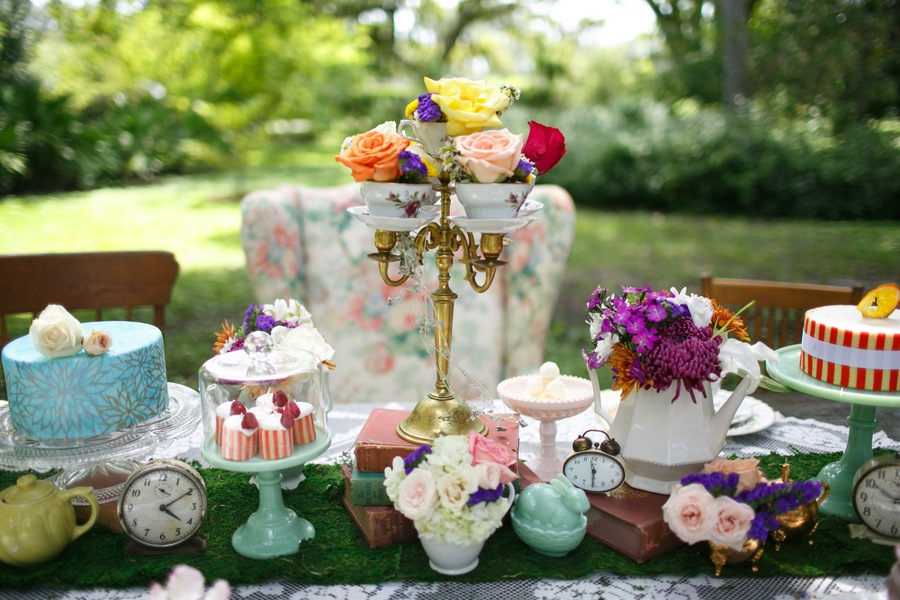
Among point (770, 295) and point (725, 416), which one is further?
point (770, 295)

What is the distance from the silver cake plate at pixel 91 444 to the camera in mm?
1425

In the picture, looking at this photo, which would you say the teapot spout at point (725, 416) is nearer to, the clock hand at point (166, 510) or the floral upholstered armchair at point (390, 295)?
the clock hand at point (166, 510)

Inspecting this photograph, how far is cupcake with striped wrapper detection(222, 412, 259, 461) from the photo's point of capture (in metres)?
1.32

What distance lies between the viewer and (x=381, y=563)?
4.59 feet

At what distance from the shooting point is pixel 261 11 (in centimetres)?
1120

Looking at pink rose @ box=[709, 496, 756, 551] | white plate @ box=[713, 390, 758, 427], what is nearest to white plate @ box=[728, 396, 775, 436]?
white plate @ box=[713, 390, 758, 427]

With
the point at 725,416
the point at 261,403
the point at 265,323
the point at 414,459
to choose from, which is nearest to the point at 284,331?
the point at 265,323

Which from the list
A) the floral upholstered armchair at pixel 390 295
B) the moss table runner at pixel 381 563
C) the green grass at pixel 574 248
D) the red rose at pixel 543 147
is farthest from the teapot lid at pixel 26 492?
the green grass at pixel 574 248

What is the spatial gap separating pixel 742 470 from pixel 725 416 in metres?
0.13

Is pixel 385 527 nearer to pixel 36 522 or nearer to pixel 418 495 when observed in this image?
pixel 418 495

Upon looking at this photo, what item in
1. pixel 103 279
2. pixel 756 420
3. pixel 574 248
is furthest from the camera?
pixel 574 248

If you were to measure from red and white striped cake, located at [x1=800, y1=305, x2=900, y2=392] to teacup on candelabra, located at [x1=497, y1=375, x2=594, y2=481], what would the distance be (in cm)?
48

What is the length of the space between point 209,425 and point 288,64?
477 inches

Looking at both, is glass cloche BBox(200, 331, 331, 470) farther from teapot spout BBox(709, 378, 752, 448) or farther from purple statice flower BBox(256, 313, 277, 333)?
teapot spout BBox(709, 378, 752, 448)
